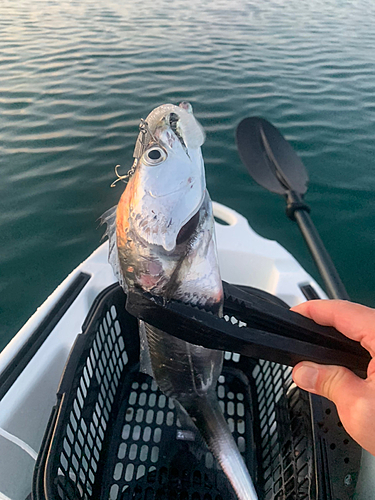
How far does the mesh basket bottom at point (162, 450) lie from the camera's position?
2145 millimetres

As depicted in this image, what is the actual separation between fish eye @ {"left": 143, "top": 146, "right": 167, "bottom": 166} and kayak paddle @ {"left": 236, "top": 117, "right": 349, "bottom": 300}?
222 centimetres

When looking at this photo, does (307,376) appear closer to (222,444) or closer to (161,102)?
(222,444)

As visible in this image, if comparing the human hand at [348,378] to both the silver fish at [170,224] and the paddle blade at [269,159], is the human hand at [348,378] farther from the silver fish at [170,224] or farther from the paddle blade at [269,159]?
the paddle blade at [269,159]

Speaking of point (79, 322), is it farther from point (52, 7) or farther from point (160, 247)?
point (52, 7)

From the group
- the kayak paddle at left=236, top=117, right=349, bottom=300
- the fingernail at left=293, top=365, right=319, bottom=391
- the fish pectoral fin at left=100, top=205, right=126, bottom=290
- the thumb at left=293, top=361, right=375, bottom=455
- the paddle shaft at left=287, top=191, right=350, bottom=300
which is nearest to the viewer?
the thumb at left=293, top=361, right=375, bottom=455

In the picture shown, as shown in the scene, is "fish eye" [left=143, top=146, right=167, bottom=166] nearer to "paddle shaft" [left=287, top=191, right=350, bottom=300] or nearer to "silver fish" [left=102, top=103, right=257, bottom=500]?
"silver fish" [left=102, top=103, right=257, bottom=500]

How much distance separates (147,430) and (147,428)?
0.05ft

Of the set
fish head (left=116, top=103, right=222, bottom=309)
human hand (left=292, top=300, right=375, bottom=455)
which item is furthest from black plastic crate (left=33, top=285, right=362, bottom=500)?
fish head (left=116, top=103, right=222, bottom=309)

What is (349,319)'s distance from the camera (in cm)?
154

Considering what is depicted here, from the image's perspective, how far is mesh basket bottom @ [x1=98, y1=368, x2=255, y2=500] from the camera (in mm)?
2145

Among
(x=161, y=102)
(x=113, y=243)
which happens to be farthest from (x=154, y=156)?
(x=161, y=102)

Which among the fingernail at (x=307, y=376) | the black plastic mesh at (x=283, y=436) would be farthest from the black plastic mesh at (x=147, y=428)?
the fingernail at (x=307, y=376)

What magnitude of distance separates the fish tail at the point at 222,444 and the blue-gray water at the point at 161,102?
2547 millimetres

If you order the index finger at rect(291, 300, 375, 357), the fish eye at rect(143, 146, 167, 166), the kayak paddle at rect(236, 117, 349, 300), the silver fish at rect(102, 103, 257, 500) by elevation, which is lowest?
the index finger at rect(291, 300, 375, 357)
